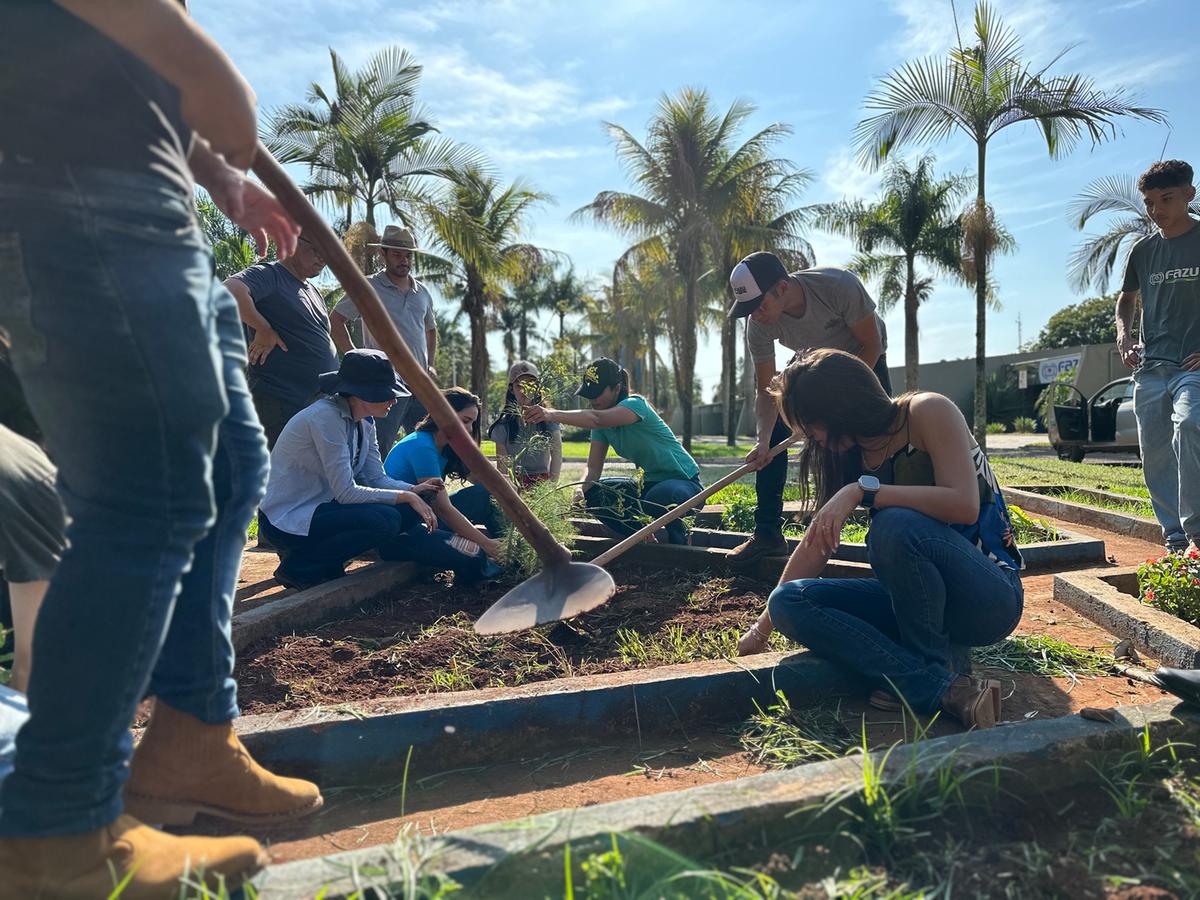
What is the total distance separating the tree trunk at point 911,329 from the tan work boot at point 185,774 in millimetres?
27879

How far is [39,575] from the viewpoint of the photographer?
1829 mm

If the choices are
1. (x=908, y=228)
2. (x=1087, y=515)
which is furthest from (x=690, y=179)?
(x=1087, y=515)

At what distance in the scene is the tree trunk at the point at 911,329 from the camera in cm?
2758

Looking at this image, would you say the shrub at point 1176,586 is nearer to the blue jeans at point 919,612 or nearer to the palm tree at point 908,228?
the blue jeans at point 919,612

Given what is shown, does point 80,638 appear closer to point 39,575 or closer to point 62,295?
point 62,295

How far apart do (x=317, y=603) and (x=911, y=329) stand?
29569 mm

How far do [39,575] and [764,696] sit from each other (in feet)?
6.50

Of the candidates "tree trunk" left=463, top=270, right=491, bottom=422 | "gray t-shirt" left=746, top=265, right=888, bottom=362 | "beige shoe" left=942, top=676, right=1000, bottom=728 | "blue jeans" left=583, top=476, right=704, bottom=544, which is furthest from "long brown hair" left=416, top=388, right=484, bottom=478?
"tree trunk" left=463, top=270, right=491, bottom=422

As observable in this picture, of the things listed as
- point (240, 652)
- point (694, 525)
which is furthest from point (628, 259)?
point (240, 652)

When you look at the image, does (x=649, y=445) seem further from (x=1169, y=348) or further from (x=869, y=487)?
(x=1169, y=348)

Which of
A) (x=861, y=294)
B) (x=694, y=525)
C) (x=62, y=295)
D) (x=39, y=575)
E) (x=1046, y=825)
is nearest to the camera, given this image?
(x=62, y=295)

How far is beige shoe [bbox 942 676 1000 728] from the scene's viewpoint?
2.11 meters

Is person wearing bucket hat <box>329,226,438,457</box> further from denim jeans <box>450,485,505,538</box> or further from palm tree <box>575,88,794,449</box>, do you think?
palm tree <box>575,88,794,449</box>

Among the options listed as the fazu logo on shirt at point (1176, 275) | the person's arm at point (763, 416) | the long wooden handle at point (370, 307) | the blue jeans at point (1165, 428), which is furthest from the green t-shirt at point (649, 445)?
the long wooden handle at point (370, 307)
